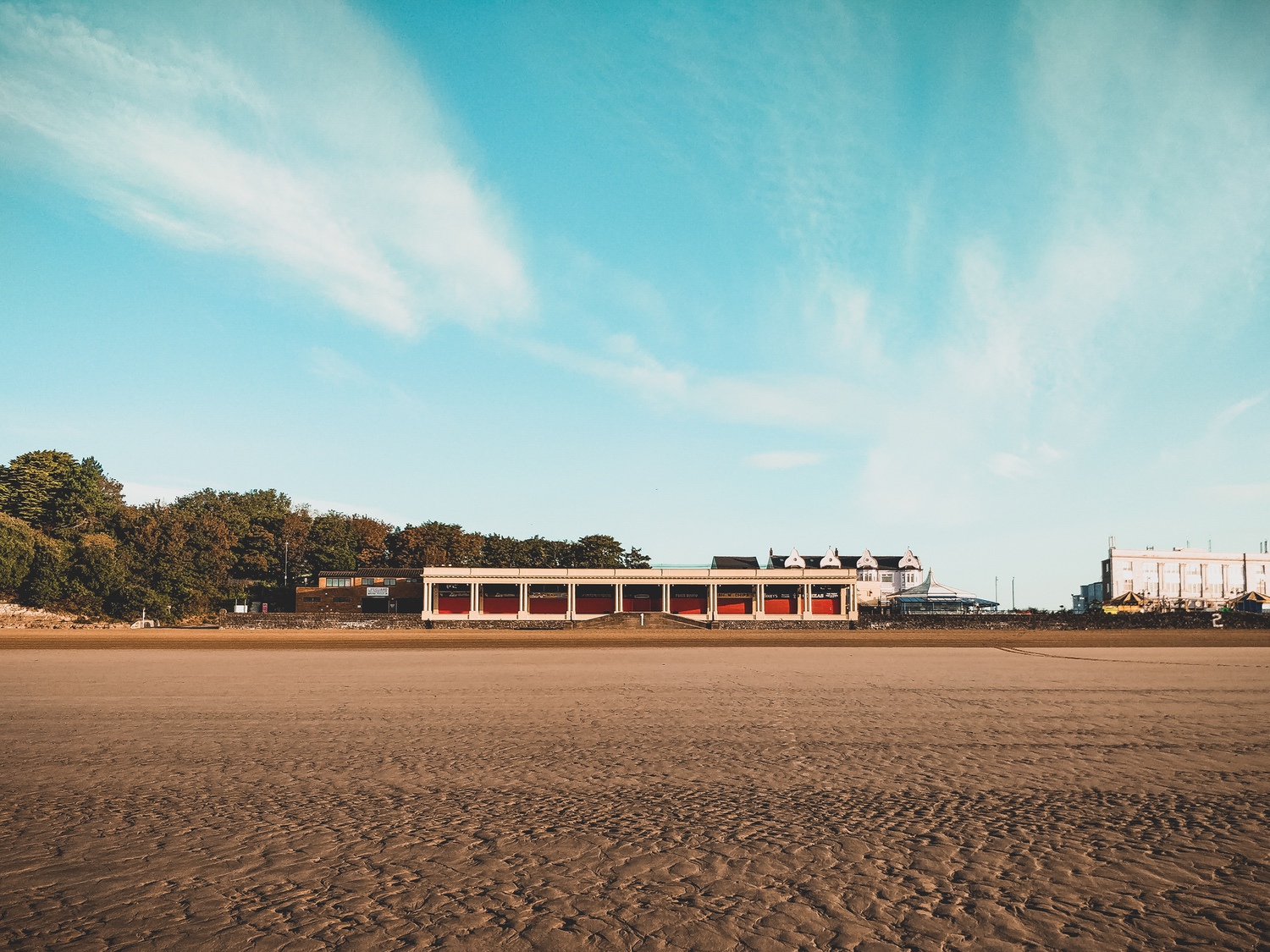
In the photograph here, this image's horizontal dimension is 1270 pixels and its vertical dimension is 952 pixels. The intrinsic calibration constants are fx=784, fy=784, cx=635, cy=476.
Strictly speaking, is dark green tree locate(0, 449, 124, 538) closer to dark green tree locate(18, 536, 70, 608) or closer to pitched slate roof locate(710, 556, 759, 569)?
dark green tree locate(18, 536, 70, 608)

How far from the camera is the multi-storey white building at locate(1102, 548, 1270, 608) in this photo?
13525 centimetres

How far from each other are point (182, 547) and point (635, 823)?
9903cm

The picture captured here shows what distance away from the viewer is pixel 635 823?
736 cm

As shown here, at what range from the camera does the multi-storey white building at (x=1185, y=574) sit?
13525 centimetres

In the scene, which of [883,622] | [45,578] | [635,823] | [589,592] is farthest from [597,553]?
[635,823]

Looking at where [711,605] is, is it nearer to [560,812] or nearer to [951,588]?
[951,588]

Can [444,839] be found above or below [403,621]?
above

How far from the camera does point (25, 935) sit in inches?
191

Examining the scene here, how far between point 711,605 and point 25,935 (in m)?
84.3

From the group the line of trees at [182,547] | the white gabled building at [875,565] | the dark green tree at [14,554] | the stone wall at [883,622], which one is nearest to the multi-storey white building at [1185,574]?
the white gabled building at [875,565]

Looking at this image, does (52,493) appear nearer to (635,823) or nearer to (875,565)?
(635,823)

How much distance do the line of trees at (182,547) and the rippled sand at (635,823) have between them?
226ft

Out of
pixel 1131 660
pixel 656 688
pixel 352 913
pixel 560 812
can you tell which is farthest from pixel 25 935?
pixel 1131 660

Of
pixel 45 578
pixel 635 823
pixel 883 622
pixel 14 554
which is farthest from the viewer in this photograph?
pixel 45 578
